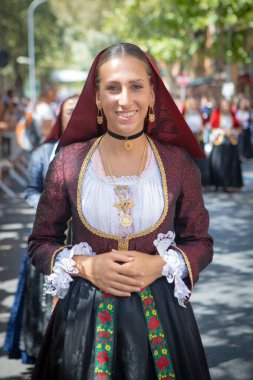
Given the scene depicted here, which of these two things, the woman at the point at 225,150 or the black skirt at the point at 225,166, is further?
the black skirt at the point at 225,166

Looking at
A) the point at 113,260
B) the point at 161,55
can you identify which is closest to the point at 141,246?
the point at 113,260

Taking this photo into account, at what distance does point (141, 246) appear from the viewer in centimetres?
285

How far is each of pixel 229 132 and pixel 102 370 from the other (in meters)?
13.2

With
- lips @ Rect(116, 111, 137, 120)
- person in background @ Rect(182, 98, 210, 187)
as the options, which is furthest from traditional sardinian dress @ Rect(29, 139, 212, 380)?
person in background @ Rect(182, 98, 210, 187)

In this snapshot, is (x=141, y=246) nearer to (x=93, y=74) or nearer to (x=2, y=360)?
(x=93, y=74)

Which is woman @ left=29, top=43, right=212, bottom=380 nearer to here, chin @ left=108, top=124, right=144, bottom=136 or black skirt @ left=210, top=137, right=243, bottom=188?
chin @ left=108, top=124, right=144, bottom=136

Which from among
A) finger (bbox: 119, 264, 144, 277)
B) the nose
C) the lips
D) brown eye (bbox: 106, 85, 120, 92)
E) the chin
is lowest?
finger (bbox: 119, 264, 144, 277)

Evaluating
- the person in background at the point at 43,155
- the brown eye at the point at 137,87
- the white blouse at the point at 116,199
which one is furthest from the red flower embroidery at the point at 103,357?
the person in background at the point at 43,155

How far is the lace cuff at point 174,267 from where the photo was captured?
2.79m

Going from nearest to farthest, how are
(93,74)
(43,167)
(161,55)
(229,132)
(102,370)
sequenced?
(102,370) → (93,74) → (43,167) → (229,132) → (161,55)

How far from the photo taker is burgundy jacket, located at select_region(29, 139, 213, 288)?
2.85 m

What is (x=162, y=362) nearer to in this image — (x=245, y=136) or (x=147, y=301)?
(x=147, y=301)

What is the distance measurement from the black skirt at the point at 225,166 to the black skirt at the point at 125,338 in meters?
12.8

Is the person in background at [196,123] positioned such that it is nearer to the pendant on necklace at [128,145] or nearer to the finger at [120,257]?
the pendant on necklace at [128,145]
